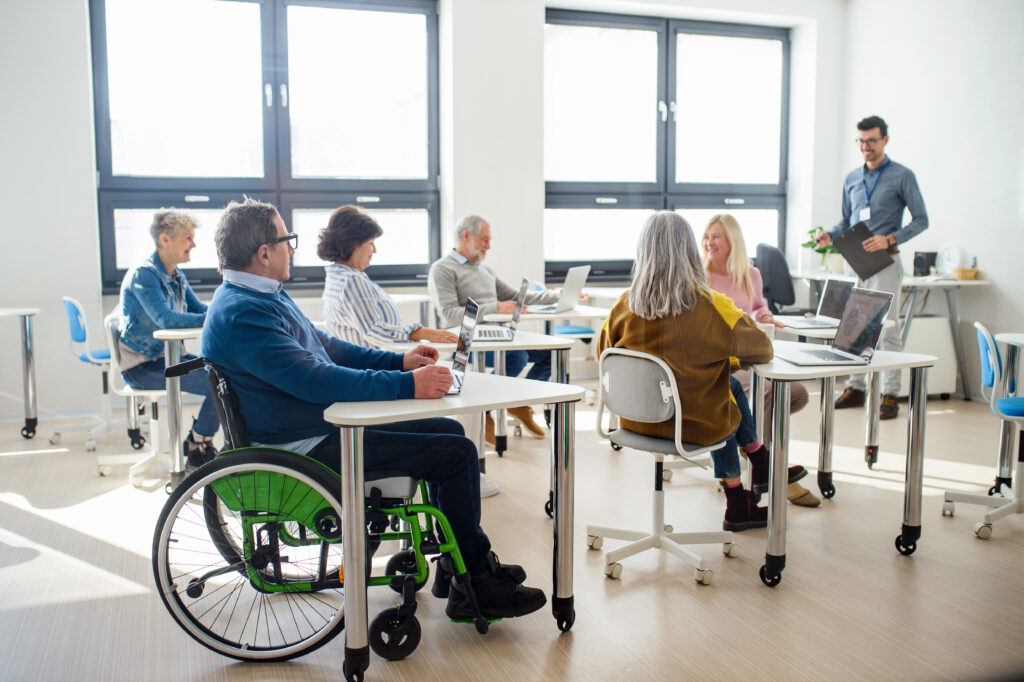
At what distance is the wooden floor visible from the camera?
250 cm

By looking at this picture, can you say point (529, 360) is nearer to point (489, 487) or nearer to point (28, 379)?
point (489, 487)

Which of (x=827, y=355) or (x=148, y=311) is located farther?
(x=148, y=311)

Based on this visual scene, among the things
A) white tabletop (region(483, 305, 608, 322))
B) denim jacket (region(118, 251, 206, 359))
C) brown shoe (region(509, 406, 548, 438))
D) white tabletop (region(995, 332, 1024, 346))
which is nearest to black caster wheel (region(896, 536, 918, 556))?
white tabletop (region(995, 332, 1024, 346))

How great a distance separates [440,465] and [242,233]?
833 millimetres

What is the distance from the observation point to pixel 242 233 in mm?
2574

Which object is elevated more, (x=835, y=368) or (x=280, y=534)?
(x=835, y=368)

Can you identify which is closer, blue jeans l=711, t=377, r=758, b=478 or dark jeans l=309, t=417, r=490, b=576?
dark jeans l=309, t=417, r=490, b=576

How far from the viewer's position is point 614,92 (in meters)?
7.36

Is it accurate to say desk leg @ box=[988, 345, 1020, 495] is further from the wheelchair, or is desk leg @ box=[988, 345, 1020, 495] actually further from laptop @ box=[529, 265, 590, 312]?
the wheelchair

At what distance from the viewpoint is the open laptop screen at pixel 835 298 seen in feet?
13.4

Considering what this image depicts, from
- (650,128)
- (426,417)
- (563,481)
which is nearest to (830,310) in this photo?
(563,481)

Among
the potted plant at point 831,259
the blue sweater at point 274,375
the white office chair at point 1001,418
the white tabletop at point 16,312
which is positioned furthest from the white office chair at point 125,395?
the potted plant at point 831,259

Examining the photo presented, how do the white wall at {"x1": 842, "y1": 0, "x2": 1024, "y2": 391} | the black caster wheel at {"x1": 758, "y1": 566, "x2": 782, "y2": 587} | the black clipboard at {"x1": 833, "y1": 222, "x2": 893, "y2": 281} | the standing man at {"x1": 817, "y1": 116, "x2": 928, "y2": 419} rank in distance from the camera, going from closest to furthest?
1. the black caster wheel at {"x1": 758, "y1": 566, "x2": 782, "y2": 587}
2. the black clipboard at {"x1": 833, "y1": 222, "x2": 893, "y2": 281}
3. the standing man at {"x1": 817, "y1": 116, "x2": 928, "y2": 419}
4. the white wall at {"x1": 842, "y1": 0, "x2": 1024, "y2": 391}

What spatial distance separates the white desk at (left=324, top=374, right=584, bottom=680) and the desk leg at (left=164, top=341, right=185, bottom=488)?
183cm
